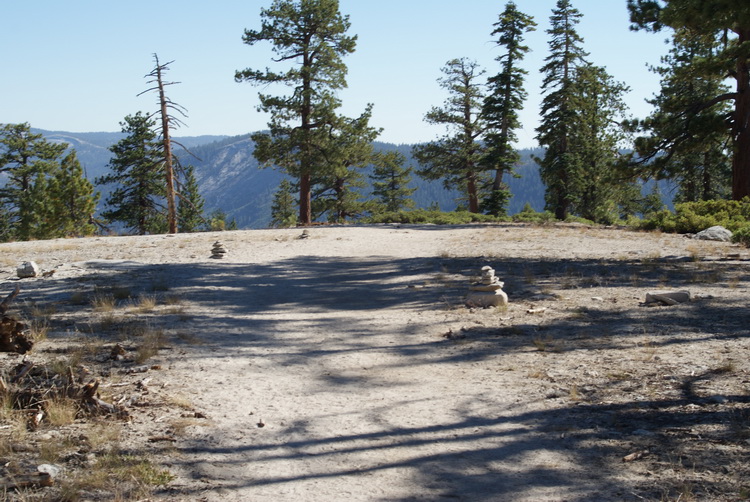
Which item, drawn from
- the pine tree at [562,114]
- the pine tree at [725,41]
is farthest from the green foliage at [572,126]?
the pine tree at [725,41]

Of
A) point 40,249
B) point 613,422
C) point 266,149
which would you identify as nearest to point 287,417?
point 613,422

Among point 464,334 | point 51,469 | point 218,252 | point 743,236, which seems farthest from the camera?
point 218,252

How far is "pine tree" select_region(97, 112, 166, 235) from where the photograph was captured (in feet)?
147

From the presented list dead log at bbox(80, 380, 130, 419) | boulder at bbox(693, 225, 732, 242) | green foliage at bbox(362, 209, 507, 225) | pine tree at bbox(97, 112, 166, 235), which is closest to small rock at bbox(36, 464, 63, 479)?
dead log at bbox(80, 380, 130, 419)

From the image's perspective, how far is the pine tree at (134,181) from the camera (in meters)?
44.8

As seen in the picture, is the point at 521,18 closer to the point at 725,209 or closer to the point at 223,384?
the point at 725,209

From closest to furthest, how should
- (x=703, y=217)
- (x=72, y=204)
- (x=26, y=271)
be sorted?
(x=26, y=271) → (x=703, y=217) → (x=72, y=204)

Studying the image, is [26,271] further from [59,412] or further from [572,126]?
[572,126]

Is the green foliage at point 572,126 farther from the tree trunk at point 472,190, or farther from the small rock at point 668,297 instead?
the small rock at point 668,297

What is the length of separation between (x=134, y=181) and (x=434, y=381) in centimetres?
4477

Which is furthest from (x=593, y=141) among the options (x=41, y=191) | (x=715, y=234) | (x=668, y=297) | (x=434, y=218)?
(x=41, y=191)

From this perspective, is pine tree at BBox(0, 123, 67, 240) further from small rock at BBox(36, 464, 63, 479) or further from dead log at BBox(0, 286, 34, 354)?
small rock at BBox(36, 464, 63, 479)

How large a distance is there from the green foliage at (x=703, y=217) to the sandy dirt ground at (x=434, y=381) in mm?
7515

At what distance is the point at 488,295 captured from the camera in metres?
9.04
